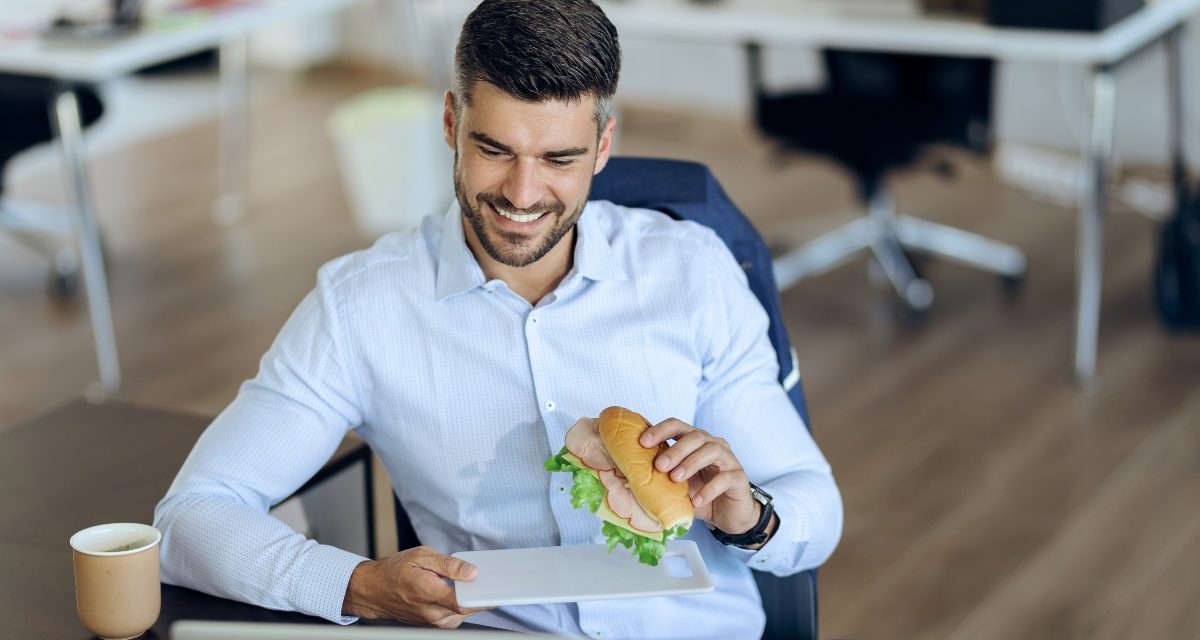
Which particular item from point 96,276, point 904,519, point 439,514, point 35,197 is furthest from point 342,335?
point 35,197

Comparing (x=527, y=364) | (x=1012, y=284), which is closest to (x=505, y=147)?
(x=527, y=364)

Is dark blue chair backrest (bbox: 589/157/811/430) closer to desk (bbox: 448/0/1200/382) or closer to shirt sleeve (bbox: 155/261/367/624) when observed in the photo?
shirt sleeve (bbox: 155/261/367/624)

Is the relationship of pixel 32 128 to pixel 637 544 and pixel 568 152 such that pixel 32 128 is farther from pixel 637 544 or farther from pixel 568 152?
pixel 637 544

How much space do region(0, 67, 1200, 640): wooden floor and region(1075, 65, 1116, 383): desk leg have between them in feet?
0.27

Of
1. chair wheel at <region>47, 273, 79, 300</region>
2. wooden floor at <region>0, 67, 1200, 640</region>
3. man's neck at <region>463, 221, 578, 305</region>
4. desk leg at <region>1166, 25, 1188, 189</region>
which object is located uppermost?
man's neck at <region>463, 221, 578, 305</region>

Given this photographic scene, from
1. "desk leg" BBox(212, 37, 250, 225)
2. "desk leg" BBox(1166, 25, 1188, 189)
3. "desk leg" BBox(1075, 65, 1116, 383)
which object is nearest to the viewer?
"desk leg" BBox(1075, 65, 1116, 383)

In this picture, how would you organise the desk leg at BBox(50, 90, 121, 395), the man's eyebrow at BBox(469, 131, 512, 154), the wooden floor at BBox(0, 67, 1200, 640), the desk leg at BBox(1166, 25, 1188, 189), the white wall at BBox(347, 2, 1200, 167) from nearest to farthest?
1. the man's eyebrow at BBox(469, 131, 512, 154)
2. the wooden floor at BBox(0, 67, 1200, 640)
3. the desk leg at BBox(50, 90, 121, 395)
4. the desk leg at BBox(1166, 25, 1188, 189)
5. the white wall at BBox(347, 2, 1200, 167)

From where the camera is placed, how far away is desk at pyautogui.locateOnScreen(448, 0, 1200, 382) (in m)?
3.33

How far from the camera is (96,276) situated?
3.48 m

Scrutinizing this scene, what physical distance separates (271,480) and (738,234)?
0.61m

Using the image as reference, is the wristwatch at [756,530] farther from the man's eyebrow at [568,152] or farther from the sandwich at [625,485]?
the man's eyebrow at [568,152]

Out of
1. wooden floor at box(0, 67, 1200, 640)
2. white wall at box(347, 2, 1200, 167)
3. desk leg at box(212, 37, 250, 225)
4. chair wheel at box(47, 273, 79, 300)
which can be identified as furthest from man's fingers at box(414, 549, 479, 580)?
desk leg at box(212, 37, 250, 225)

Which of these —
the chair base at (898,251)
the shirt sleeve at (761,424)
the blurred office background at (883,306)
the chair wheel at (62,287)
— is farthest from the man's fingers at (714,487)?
the chair wheel at (62,287)

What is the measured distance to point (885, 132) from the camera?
377 centimetres
